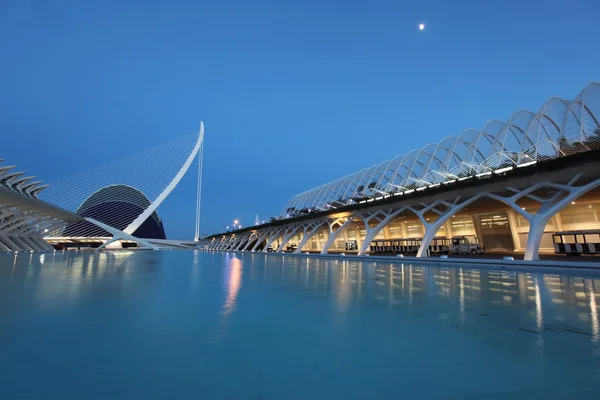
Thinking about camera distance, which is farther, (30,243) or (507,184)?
(30,243)

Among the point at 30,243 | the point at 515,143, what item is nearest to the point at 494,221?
the point at 515,143

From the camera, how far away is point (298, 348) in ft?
11.3

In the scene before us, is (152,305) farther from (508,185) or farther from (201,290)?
(508,185)

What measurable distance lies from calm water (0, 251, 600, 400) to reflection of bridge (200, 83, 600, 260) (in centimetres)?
1348

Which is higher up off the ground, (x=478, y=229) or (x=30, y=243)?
(x=478, y=229)

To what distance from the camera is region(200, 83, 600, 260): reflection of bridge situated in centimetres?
1658

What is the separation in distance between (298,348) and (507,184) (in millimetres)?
20538

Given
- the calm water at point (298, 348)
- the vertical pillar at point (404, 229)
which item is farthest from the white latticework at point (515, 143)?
the calm water at point (298, 348)

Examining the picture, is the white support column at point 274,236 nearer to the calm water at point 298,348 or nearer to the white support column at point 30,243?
the white support column at point 30,243

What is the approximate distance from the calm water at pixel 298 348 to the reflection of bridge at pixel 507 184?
1348 cm

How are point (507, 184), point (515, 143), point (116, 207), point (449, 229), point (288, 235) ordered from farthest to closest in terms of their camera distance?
1. point (116, 207)
2. point (288, 235)
3. point (449, 229)
4. point (515, 143)
5. point (507, 184)

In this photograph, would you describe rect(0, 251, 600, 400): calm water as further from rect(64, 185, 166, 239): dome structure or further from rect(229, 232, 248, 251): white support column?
rect(64, 185, 166, 239): dome structure

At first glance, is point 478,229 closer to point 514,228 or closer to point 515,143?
point 514,228

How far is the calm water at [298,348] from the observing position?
2459 mm
